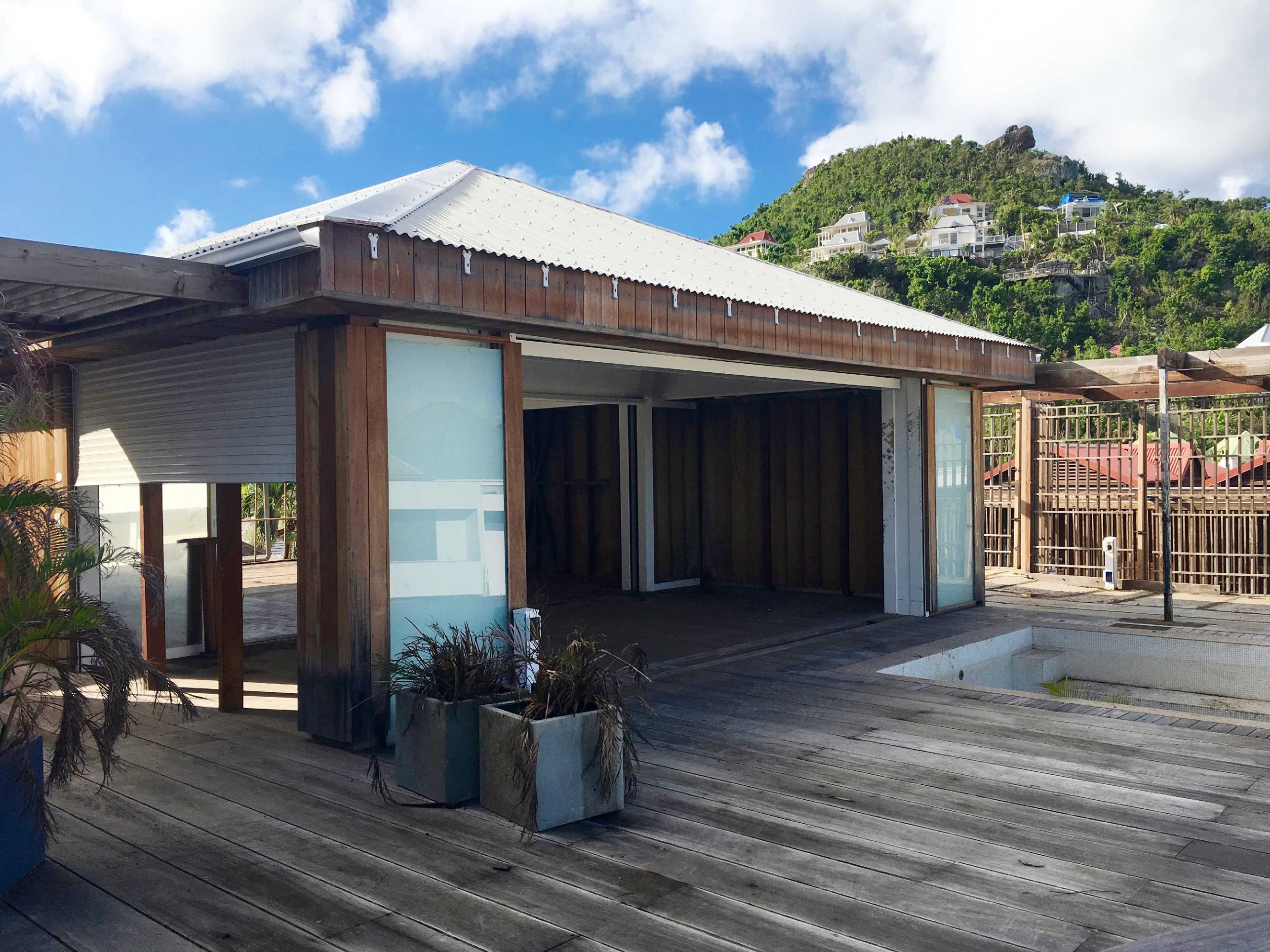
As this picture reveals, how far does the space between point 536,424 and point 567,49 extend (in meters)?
65.1

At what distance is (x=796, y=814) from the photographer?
3.99 m

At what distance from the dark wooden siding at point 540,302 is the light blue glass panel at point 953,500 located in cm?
180

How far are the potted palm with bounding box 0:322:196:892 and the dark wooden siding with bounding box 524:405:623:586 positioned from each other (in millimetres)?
8672

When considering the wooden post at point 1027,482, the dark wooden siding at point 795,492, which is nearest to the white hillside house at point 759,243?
the wooden post at point 1027,482

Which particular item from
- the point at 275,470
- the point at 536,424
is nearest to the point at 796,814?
the point at 275,470

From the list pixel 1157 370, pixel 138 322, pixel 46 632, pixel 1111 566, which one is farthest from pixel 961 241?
pixel 46 632

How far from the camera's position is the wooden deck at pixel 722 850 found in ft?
9.75

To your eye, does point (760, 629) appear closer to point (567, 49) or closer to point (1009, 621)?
point (1009, 621)

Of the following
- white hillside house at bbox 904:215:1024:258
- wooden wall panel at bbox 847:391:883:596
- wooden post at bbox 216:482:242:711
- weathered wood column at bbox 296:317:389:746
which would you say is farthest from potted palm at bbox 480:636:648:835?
white hillside house at bbox 904:215:1024:258

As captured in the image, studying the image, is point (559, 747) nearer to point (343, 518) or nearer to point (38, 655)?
point (343, 518)

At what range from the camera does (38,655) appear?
3510 millimetres

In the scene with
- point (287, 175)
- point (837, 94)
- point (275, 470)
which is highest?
point (287, 175)

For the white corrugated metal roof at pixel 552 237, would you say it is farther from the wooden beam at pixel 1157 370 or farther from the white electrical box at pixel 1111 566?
the white electrical box at pixel 1111 566

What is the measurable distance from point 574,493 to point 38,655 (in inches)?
387
